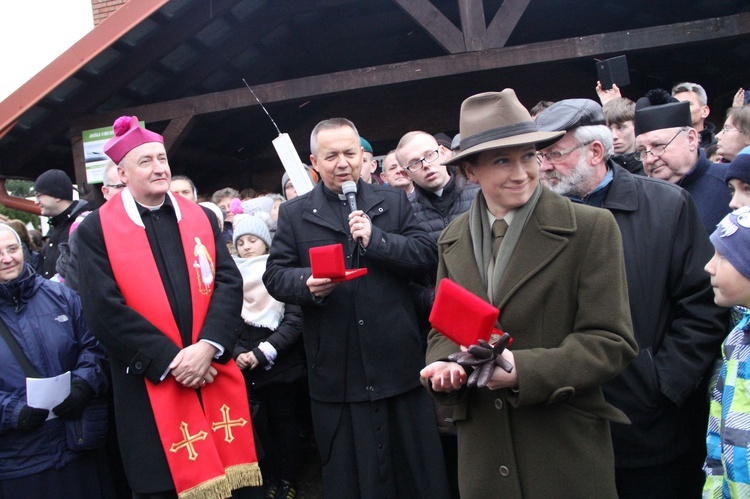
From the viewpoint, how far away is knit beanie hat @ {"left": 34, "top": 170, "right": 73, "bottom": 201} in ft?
16.1

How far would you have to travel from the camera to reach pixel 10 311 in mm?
3223

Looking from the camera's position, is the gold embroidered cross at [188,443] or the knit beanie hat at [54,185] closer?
the gold embroidered cross at [188,443]

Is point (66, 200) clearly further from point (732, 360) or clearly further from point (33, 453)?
point (732, 360)

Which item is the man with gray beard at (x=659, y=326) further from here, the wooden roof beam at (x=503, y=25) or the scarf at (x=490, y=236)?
the wooden roof beam at (x=503, y=25)

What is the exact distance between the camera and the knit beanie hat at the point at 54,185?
4.89m

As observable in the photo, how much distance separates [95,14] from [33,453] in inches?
337

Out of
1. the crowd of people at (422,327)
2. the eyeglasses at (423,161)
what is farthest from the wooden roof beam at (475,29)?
the eyeglasses at (423,161)

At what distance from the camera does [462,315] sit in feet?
5.59

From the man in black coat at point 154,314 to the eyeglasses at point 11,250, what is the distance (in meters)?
0.59

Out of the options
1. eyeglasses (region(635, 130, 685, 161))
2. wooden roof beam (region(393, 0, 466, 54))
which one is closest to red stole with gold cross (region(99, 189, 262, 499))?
eyeglasses (region(635, 130, 685, 161))

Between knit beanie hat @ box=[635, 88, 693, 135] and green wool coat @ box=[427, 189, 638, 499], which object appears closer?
green wool coat @ box=[427, 189, 638, 499]

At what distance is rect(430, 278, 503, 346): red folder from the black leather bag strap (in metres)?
2.43

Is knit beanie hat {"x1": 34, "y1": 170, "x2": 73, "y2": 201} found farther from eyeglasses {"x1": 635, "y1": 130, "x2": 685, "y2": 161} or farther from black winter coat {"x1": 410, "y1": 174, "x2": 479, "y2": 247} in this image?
eyeglasses {"x1": 635, "y1": 130, "x2": 685, "y2": 161}

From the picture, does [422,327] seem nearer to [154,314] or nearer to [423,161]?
[423,161]
